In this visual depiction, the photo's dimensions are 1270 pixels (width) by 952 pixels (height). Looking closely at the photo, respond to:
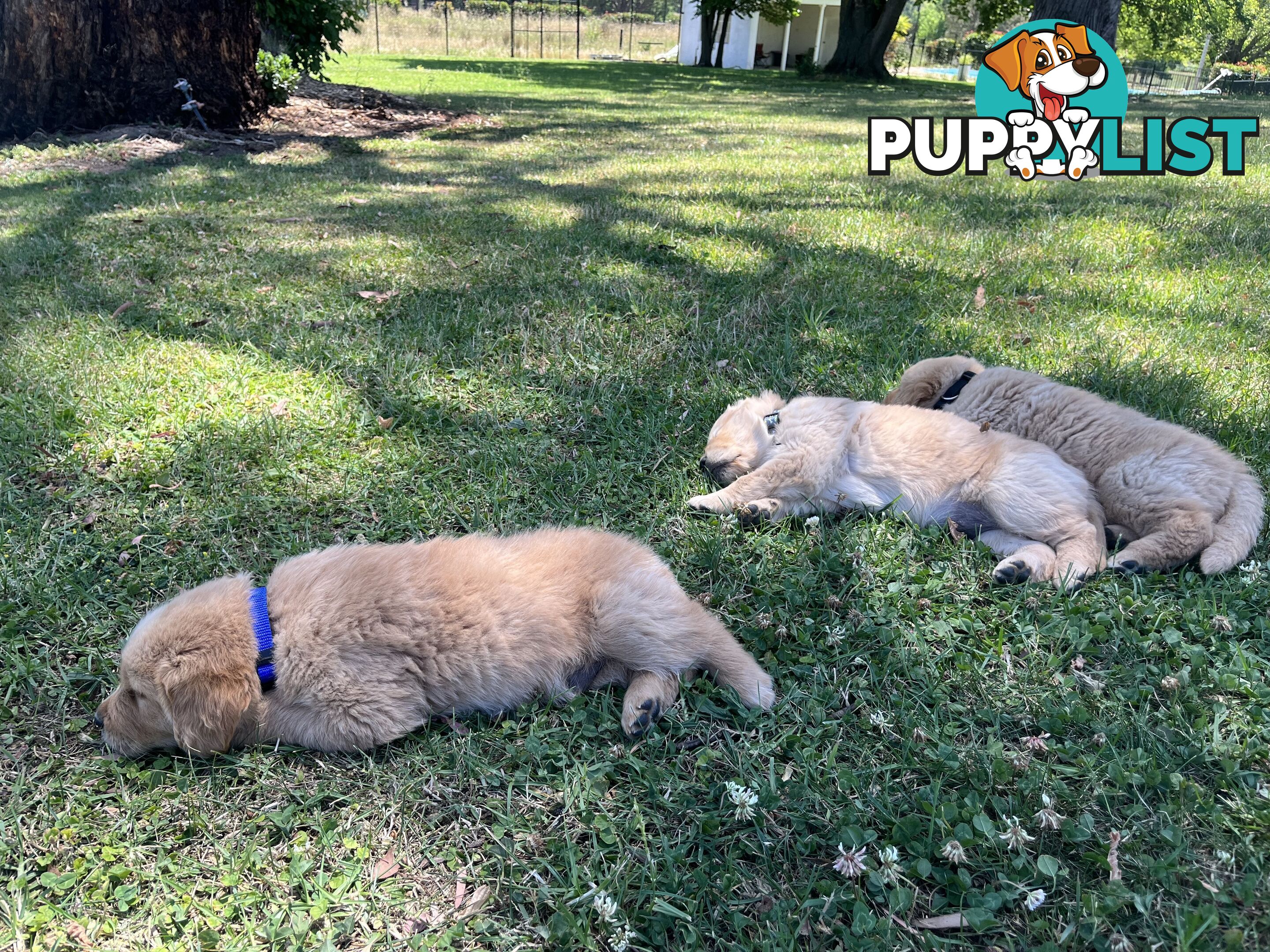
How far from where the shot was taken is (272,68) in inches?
483

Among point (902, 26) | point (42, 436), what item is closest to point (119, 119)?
point (42, 436)

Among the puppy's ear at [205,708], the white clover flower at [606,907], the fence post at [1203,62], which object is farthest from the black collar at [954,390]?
the fence post at [1203,62]

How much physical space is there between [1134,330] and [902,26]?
65328 millimetres

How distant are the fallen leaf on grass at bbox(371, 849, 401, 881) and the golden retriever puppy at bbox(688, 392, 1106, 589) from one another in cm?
201

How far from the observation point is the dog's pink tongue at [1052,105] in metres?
11.8

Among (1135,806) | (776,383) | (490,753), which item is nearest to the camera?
(1135,806)

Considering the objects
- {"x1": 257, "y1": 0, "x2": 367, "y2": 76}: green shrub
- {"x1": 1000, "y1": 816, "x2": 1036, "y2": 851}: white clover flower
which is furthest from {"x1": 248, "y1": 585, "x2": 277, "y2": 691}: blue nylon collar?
{"x1": 257, "y1": 0, "x2": 367, "y2": 76}: green shrub

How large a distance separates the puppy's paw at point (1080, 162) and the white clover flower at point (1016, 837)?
10.4 m

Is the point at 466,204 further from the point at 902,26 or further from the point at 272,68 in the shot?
the point at 902,26

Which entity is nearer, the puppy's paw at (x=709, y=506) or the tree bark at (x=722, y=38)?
the puppy's paw at (x=709, y=506)

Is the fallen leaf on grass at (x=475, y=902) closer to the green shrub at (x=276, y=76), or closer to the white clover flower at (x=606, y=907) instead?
the white clover flower at (x=606, y=907)

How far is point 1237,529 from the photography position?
127 inches

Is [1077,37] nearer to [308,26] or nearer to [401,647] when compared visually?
[308,26]

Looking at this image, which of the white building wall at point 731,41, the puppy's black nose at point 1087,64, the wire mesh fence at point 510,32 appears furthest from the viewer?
the white building wall at point 731,41
